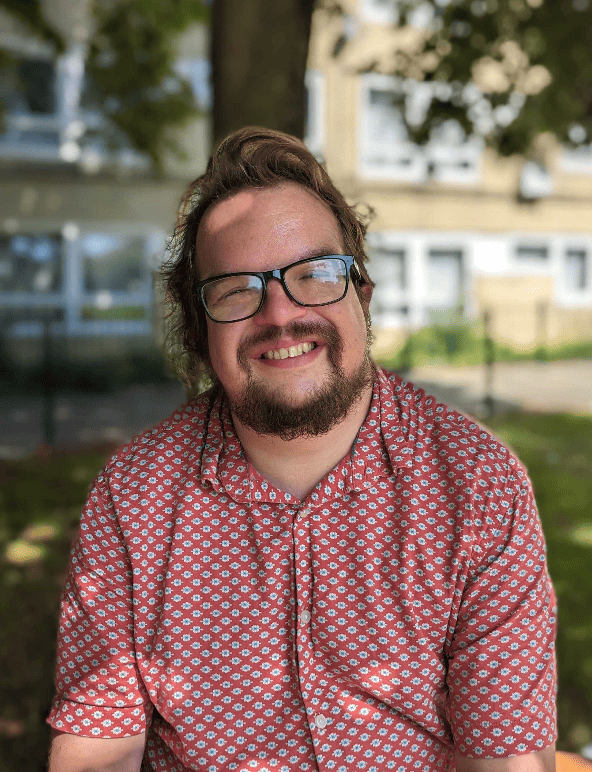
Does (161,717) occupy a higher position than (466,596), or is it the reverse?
(466,596)

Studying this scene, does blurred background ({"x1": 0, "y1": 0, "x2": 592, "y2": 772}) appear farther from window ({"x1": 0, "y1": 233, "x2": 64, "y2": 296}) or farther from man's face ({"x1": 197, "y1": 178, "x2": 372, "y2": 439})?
man's face ({"x1": 197, "y1": 178, "x2": 372, "y2": 439})

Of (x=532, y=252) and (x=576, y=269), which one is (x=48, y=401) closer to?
(x=532, y=252)

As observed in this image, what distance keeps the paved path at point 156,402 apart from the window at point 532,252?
15.6 feet

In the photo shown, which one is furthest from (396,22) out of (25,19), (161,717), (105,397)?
(105,397)

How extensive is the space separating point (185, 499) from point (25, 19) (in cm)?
641

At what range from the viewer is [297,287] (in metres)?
1.92

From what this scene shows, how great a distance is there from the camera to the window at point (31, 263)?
15.1 meters

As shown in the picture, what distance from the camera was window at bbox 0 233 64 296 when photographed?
49.6ft

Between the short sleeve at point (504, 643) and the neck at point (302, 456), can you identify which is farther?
the neck at point (302, 456)

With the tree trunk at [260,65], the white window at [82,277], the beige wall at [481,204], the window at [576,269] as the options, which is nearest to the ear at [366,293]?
the tree trunk at [260,65]

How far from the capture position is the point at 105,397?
40.8 feet

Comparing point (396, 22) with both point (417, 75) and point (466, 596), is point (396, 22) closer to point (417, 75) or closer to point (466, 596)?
point (417, 75)

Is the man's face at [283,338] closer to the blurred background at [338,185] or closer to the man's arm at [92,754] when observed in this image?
the blurred background at [338,185]

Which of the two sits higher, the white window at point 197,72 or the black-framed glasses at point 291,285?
the white window at point 197,72
